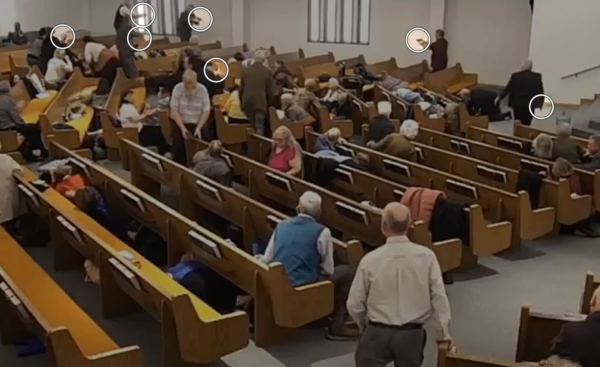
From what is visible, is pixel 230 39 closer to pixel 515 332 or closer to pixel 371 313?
pixel 515 332

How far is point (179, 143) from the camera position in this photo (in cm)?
823

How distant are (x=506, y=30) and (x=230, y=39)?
252 inches

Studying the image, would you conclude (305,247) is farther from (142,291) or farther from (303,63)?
(303,63)

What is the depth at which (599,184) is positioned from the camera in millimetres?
6766

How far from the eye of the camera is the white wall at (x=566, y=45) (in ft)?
40.8

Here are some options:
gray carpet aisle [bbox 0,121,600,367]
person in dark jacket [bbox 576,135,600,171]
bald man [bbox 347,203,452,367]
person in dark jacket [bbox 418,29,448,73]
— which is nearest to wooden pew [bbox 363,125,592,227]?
gray carpet aisle [bbox 0,121,600,367]

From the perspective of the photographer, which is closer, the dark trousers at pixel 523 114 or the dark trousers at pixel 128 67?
the dark trousers at pixel 523 114

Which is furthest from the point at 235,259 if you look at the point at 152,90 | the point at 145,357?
the point at 152,90

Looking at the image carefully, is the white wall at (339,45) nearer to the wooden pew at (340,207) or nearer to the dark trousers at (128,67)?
the dark trousers at (128,67)

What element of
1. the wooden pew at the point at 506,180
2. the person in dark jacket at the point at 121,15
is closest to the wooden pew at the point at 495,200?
the wooden pew at the point at 506,180

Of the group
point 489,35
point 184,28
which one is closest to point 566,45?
point 489,35

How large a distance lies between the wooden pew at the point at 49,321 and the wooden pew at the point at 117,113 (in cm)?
323

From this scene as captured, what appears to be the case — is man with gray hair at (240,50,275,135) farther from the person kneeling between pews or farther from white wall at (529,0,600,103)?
white wall at (529,0,600,103)

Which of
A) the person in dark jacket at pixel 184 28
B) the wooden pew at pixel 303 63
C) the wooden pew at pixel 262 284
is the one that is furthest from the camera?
the person in dark jacket at pixel 184 28
